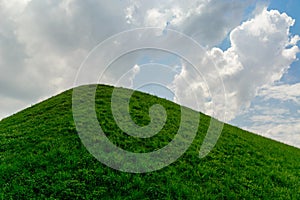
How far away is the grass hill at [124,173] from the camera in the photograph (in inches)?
494

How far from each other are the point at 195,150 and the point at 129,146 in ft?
11.1

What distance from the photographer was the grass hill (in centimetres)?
1255

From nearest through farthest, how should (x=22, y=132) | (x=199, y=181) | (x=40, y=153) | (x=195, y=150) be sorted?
(x=199, y=181) < (x=40, y=153) < (x=195, y=150) < (x=22, y=132)

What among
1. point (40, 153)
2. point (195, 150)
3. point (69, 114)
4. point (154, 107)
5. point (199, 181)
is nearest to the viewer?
point (199, 181)

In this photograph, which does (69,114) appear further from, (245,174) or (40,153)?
(245,174)

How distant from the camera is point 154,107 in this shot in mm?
22734

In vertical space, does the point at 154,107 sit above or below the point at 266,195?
above

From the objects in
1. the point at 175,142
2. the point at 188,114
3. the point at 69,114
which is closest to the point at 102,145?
the point at 175,142

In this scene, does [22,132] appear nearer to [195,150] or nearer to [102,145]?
[102,145]

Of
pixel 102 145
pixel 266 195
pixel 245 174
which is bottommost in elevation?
pixel 266 195

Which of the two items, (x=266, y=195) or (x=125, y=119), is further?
(x=125, y=119)

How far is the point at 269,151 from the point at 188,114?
19.9ft

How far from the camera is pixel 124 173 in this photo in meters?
13.6

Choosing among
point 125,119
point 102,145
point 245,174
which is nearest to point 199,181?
point 245,174
